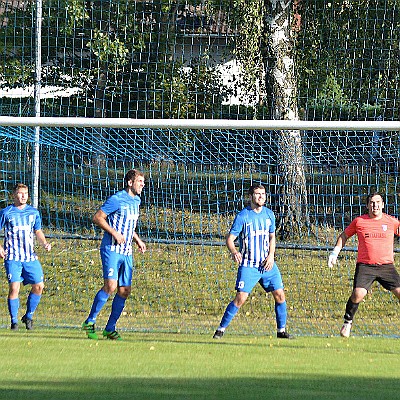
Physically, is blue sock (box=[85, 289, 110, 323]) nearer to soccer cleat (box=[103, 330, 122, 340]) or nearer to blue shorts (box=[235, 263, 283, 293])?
soccer cleat (box=[103, 330, 122, 340])

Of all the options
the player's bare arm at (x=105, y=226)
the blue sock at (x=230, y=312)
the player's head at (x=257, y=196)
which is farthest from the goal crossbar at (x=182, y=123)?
the blue sock at (x=230, y=312)

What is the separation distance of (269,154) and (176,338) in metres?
4.08

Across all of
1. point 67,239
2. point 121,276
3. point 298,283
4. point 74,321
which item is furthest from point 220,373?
point 67,239

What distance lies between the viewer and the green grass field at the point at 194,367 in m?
6.91

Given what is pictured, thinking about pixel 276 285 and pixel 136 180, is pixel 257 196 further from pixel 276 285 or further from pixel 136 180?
pixel 136 180

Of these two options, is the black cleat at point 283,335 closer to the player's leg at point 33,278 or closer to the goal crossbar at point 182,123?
the goal crossbar at point 182,123

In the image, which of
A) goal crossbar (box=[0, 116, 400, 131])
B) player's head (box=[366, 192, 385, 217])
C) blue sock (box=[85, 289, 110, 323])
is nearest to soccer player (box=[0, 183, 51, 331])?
blue sock (box=[85, 289, 110, 323])

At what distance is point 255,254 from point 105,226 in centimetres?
166

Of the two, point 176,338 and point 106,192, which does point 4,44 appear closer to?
point 106,192

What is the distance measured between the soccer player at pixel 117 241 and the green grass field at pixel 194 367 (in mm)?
412

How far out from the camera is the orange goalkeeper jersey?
34.0 ft

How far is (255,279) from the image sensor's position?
1009cm

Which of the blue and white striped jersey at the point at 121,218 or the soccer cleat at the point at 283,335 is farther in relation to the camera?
the soccer cleat at the point at 283,335

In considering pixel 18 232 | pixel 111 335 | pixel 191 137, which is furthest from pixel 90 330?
pixel 191 137
